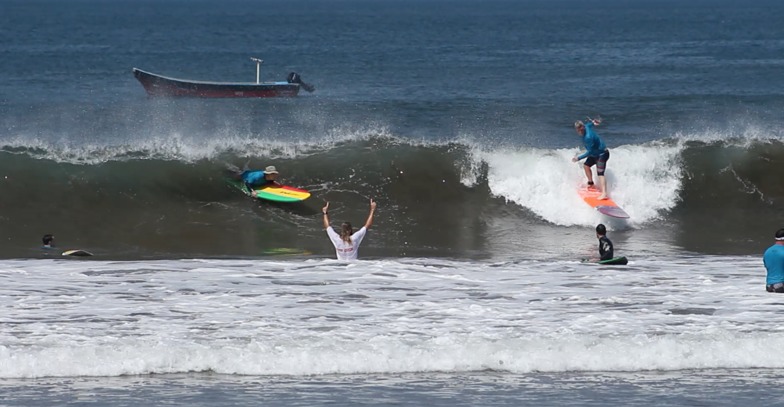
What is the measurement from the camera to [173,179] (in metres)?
23.3

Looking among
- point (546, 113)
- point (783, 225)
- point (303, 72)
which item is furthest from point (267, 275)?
point (303, 72)

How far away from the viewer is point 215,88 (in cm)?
4747

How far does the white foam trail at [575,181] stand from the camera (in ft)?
72.5

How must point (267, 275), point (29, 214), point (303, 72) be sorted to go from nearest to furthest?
1. point (267, 275)
2. point (29, 214)
3. point (303, 72)

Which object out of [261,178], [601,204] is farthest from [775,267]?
[261,178]

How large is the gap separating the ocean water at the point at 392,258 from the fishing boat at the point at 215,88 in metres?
0.74

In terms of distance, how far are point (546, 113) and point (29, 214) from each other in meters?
24.3

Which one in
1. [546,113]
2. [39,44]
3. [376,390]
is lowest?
[376,390]

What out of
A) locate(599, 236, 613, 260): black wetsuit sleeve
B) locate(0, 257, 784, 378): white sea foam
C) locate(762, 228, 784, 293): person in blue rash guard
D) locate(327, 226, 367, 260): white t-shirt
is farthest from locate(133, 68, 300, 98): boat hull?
Result: locate(762, 228, 784, 293): person in blue rash guard

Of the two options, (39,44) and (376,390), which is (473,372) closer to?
(376,390)

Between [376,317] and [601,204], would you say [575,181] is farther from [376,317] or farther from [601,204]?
[376,317]

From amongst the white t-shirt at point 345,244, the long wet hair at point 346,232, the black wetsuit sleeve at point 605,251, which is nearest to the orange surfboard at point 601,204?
the black wetsuit sleeve at point 605,251

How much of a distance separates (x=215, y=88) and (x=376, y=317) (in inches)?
1368

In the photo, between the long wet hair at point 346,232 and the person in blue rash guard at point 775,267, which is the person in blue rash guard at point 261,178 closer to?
the long wet hair at point 346,232
